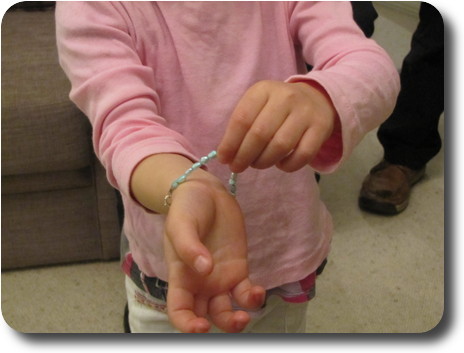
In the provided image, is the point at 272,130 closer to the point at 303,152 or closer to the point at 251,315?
the point at 303,152

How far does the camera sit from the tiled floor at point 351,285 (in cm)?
110

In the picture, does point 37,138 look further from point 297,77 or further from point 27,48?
point 297,77

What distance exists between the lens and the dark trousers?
1.26m

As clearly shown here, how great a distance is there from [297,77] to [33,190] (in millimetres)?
837

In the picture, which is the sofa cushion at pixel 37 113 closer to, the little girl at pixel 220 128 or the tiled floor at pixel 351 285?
the tiled floor at pixel 351 285

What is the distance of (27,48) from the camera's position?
1.07 m

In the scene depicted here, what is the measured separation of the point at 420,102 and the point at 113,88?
3.40 ft

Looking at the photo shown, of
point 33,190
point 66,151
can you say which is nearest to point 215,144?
point 66,151

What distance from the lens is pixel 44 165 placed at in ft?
3.52

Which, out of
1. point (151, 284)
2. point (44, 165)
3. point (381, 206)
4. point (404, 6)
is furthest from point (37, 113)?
point (404, 6)

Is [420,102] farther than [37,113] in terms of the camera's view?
Yes

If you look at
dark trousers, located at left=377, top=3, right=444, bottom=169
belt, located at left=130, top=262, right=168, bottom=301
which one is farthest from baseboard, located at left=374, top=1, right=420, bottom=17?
belt, located at left=130, top=262, right=168, bottom=301

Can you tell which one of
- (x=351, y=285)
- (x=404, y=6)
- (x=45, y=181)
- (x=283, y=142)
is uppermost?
(x=283, y=142)

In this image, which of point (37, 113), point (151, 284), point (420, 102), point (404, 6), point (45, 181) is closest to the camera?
point (151, 284)
